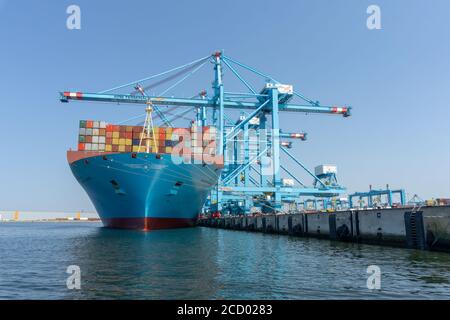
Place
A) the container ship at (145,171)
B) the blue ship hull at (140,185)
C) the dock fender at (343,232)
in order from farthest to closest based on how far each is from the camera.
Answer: the container ship at (145,171), the blue ship hull at (140,185), the dock fender at (343,232)

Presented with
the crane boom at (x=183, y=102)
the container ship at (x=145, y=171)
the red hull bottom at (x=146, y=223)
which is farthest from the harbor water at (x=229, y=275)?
the crane boom at (x=183, y=102)

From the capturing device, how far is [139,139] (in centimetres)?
4703

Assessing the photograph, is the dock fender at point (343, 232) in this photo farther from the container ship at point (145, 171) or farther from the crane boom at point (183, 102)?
the crane boom at point (183, 102)

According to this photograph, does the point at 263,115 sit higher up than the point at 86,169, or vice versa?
the point at 263,115

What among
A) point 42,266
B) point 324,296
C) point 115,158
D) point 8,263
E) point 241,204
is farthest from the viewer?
point 241,204

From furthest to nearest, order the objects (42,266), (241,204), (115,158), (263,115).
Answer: (241,204) < (263,115) < (115,158) < (42,266)

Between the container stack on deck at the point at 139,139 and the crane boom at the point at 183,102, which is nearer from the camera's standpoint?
the container stack on deck at the point at 139,139

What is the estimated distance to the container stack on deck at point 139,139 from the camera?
148ft

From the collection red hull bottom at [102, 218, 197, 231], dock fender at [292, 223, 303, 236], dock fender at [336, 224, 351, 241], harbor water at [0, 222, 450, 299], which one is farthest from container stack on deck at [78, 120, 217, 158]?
harbor water at [0, 222, 450, 299]

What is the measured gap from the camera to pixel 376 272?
13539mm

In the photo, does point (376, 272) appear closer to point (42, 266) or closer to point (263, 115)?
point (42, 266)

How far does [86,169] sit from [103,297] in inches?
1320

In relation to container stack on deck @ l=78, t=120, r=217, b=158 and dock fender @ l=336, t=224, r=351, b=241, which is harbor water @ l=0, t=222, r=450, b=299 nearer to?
dock fender @ l=336, t=224, r=351, b=241

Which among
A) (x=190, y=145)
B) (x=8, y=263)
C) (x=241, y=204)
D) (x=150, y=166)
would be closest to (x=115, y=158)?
(x=150, y=166)
